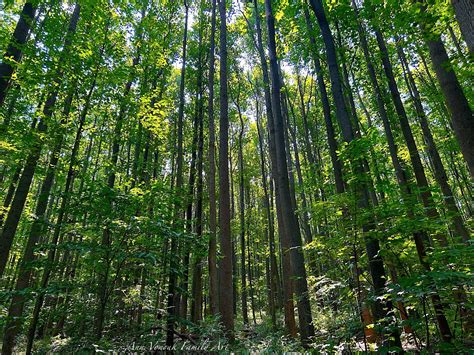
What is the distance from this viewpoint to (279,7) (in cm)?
927

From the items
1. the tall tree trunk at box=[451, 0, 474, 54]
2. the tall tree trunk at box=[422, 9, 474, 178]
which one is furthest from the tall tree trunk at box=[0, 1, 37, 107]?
the tall tree trunk at box=[422, 9, 474, 178]

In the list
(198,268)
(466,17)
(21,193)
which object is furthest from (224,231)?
(466,17)

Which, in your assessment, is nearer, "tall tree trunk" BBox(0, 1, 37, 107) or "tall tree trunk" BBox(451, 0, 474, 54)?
"tall tree trunk" BBox(451, 0, 474, 54)

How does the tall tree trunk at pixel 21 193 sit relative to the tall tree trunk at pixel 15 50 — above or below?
below

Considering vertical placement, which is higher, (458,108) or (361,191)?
(458,108)

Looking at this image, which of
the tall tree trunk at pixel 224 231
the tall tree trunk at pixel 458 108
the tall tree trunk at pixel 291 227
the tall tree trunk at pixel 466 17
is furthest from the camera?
the tall tree trunk at pixel 224 231

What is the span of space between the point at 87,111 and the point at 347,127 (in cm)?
580

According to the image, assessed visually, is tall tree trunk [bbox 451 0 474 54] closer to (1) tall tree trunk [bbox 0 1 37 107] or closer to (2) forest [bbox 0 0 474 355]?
(2) forest [bbox 0 0 474 355]

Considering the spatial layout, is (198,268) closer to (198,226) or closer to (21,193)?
(198,226)

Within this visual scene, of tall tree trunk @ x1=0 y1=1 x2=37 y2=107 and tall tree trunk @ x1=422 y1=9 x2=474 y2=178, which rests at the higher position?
tall tree trunk @ x1=0 y1=1 x2=37 y2=107

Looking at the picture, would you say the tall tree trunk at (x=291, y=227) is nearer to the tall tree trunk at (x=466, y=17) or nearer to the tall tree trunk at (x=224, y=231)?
the tall tree trunk at (x=224, y=231)

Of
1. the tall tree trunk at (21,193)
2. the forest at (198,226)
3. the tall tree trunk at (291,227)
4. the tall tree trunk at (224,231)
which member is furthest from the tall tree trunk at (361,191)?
the tall tree trunk at (21,193)

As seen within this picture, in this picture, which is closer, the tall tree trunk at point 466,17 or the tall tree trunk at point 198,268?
the tall tree trunk at point 466,17

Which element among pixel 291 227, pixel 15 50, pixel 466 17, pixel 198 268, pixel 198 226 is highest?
pixel 15 50
